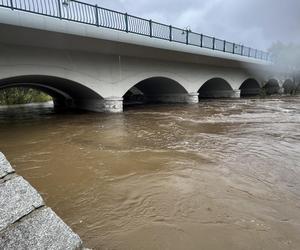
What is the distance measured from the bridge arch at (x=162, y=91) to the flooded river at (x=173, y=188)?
1171 cm

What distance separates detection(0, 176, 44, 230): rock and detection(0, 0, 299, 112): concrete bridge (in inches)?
311

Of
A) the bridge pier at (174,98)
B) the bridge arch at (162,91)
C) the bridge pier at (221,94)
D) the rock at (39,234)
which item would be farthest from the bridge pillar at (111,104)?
the bridge pier at (221,94)

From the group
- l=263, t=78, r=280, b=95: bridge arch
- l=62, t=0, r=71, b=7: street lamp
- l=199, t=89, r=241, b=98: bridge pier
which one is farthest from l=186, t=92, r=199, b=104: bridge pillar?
l=263, t=78, r=280, b=95: bridge arch

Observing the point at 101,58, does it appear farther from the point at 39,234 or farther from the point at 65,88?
the point at 39,234

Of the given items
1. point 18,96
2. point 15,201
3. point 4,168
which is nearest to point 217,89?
point 18,96

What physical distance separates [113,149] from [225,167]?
8.65ft

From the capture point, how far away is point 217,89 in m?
26.0

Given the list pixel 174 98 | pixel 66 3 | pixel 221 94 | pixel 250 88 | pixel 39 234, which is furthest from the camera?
pixel 250 88

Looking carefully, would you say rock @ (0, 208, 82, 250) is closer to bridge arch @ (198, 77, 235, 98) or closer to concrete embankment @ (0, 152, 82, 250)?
concrete embankment @ (0, 152, 82, 250)

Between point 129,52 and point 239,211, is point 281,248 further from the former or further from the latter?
point 129,52

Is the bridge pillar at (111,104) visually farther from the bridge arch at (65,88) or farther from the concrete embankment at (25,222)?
the concrete embankment at (25,222)

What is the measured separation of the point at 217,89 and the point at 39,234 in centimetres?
2607

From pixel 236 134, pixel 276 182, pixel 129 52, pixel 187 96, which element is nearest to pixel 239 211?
pixel 276 182

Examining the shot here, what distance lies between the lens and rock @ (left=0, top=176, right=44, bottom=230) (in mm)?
1480
